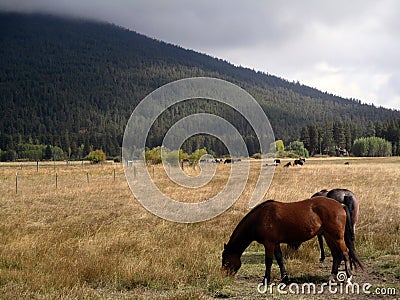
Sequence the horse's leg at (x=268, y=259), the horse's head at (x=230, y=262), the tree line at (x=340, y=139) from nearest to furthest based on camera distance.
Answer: the horse's leg at (x=268, y=259) < the horse's head at (x=230, y=262) < the tree line at (x=340, y=139)

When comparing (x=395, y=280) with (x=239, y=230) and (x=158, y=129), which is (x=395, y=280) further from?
(x=158, y=129)

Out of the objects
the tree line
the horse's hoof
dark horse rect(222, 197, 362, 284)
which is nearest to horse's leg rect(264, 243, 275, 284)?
dark horse rect(222, 197, 362, 284)

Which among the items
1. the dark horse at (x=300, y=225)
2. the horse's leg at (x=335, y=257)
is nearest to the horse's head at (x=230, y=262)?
the dark horse at (x=300, y=225)

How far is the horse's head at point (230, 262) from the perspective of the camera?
8.39 metres

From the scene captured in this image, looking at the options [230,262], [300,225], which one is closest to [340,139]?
[230,262]

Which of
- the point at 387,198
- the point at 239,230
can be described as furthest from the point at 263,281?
the point at 387,198

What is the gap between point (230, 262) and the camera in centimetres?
850

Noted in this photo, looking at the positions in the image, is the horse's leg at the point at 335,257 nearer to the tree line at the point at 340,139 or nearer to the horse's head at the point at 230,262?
the horse's head at the point at 230,262

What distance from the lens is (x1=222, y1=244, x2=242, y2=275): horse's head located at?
8.39 metres

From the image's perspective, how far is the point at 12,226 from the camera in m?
13.2

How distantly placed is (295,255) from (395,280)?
236 cm

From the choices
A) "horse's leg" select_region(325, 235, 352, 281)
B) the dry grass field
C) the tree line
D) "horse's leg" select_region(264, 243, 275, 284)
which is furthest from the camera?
the tree line

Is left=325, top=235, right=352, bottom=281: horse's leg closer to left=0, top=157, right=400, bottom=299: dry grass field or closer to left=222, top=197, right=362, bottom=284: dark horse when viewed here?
left=222, top=197, right=362, bottom=284: dark horse

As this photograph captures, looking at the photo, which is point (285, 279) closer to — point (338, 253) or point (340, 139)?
point (338, 253)
